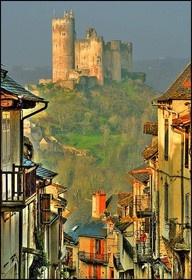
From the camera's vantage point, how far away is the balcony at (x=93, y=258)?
61844 millimetres

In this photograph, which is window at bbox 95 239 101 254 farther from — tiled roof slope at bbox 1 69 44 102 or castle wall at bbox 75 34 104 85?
castle wall at bbox 75 34 104 85

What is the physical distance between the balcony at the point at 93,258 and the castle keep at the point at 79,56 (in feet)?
394

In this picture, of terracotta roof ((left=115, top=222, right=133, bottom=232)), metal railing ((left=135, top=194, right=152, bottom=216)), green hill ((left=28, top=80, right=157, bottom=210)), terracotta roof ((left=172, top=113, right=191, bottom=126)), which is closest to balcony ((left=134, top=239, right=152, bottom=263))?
metal railing ((left=135, top=194, right=152, bottom=216))

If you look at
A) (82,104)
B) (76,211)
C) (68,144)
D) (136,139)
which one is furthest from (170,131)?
Answer: (82,104)

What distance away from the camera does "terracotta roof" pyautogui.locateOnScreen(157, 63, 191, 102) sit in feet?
108

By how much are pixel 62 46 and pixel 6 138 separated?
547ft

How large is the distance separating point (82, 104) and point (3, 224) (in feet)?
420

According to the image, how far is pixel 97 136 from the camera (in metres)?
133

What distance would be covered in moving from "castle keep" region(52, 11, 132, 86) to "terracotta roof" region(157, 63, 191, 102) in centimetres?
14888

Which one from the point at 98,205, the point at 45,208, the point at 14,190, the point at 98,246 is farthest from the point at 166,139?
the point at 98,205

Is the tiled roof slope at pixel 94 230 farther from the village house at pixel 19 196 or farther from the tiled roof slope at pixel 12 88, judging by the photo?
the tiled roof slope at pixel 12 88

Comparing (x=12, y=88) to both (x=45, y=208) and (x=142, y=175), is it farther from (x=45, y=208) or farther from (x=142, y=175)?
(x=142, y=175)

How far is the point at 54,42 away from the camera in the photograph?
193750 mm

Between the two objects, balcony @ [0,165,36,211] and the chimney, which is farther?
the chimney
